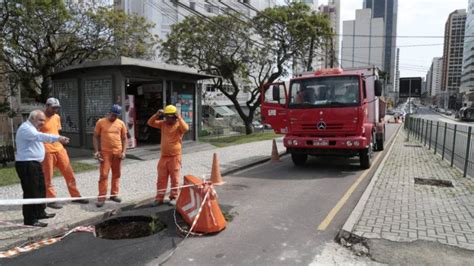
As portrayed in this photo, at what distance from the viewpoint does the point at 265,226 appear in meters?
5.54

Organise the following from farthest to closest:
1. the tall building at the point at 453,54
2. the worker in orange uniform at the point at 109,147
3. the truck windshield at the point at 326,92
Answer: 1. the tall building at the point at 453,54
2. the truck windshield at the point at 326,92
3. the worker in orange uniform at the point at 109,147

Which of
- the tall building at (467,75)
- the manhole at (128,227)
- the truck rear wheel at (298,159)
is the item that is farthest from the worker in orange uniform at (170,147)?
the tall building at (467,75)

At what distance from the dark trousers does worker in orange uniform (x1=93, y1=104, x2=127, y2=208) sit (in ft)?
3.83

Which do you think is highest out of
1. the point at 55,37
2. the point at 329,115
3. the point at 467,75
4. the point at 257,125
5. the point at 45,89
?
the point at 467,75

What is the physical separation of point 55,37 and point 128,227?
1593 cm

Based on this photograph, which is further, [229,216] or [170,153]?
[170,153]

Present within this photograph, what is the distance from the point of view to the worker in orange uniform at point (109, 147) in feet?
21.4

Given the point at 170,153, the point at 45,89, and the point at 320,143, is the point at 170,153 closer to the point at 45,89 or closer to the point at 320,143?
the point at 320,143

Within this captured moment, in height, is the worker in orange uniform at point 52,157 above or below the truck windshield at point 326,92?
below

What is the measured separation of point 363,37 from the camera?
96.1 feet

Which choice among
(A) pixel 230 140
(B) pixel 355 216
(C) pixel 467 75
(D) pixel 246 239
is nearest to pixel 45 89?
(A) pixel 230 140

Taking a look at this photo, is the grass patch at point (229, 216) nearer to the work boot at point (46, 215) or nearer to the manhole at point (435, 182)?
the work boot at point (46, 215)

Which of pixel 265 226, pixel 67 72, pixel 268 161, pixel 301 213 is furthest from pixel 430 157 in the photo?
pixel 67 72

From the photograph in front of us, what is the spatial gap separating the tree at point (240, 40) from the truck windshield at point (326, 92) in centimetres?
1407
